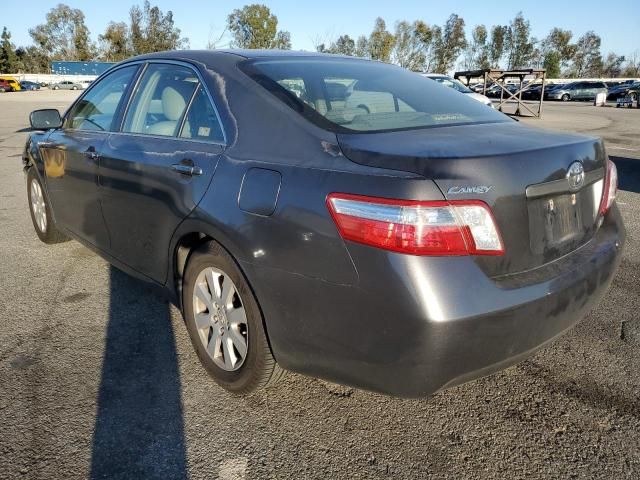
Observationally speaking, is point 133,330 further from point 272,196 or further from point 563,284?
point 563,284

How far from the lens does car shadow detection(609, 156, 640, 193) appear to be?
7727 millimetres

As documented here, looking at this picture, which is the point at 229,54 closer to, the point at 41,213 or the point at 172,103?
the point at 172,103

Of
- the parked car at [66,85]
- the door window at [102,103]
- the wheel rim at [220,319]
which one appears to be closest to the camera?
the wheel rim at [220,319]

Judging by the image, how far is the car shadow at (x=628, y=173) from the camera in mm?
7727

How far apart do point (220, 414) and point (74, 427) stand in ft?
2.08

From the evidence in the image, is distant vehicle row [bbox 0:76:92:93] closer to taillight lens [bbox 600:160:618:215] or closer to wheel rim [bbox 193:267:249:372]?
wheel rim [bbox 193:267:249:372]

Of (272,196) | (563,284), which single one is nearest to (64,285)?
(272,196)

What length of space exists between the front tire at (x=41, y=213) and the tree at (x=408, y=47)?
200 ft

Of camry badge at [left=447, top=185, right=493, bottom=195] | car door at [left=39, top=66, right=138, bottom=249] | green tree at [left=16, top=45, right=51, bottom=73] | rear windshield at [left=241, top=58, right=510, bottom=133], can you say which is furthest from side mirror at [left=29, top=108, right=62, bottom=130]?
green tree at [left=16, top=45, right=51, bottom=73]

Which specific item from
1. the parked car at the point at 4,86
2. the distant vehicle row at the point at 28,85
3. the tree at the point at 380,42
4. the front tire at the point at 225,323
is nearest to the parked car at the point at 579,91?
the tree at the point at 380,42

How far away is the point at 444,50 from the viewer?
242 feet

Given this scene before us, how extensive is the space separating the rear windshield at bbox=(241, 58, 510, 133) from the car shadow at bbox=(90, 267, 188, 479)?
1429 millimetres

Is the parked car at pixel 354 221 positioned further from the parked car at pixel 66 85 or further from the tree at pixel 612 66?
the tree at pixel 612 66

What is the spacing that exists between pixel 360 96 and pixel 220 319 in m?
1.33
